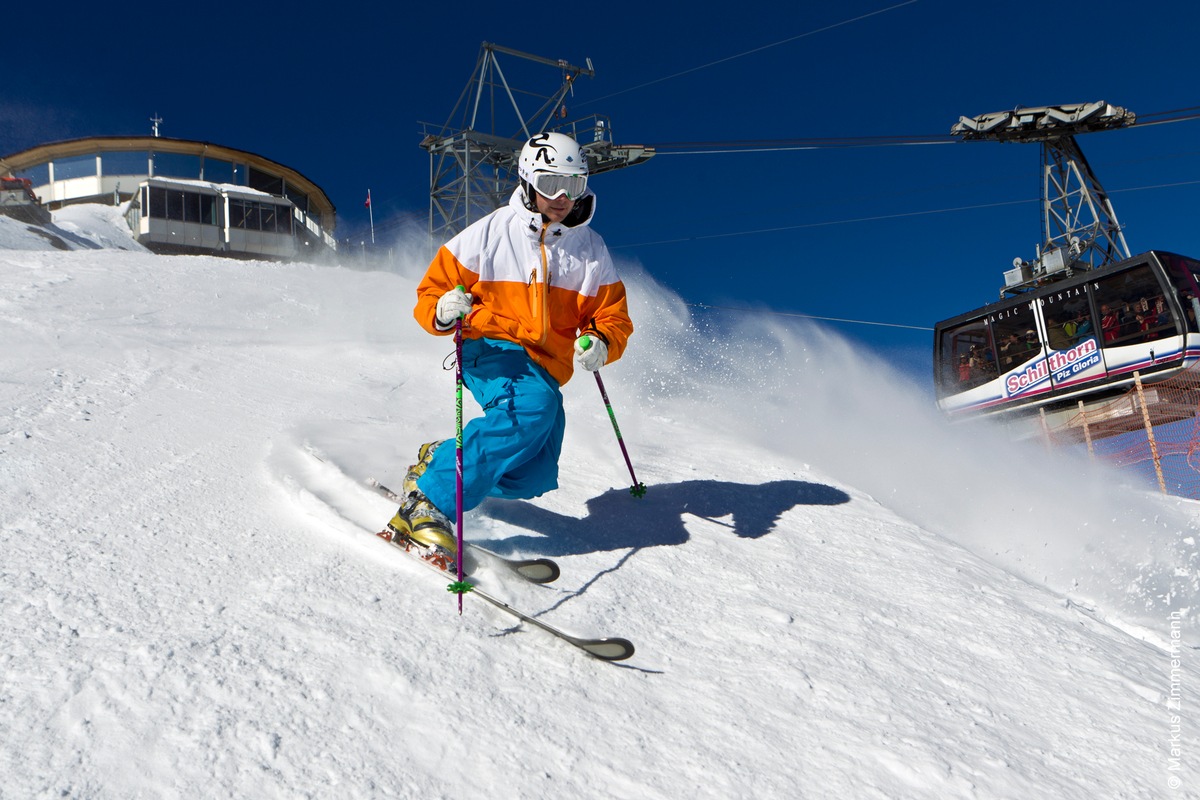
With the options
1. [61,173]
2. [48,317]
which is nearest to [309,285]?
[48,317]

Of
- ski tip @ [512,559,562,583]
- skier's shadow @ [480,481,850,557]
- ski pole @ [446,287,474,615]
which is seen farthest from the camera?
skier's shadow @ [480,481,850,557]

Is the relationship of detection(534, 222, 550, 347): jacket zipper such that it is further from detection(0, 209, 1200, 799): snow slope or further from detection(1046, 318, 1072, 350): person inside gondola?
detection(1046, 318, 1072, 350): person inside gondola

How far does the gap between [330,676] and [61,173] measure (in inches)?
1965

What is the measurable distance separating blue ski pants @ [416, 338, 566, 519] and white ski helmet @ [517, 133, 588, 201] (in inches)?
23.9

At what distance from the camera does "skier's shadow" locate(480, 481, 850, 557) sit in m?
3.16

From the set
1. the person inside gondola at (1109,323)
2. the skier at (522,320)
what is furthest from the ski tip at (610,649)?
the person inside gondola at (1109,323)

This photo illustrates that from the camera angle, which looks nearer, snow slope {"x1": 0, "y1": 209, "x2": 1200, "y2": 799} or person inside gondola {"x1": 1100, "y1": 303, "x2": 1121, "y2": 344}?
snow slope {"x1": 0, "y1": 209, "x2": 1200, "y2": 799}

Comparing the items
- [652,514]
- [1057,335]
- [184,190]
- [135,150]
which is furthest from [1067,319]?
[135,150]

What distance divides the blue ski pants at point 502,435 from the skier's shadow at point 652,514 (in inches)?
9.7

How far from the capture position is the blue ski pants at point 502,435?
9.18 ft

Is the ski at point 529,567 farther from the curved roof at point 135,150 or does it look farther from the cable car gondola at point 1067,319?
the curved roof at point 135,150

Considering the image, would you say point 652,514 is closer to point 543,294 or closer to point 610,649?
point 543,294

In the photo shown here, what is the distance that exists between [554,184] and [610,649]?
173 centimetres

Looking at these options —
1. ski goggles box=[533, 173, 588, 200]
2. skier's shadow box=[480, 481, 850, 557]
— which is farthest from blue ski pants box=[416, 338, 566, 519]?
ski goggles box=[533, 173, 588, 200]
